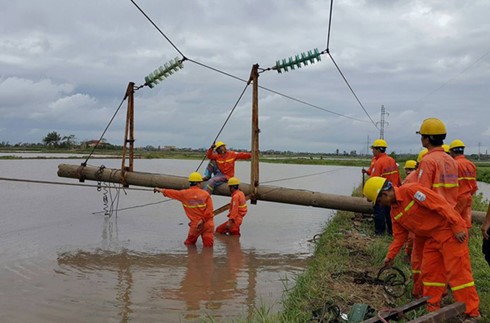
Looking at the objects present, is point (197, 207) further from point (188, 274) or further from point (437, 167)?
point (437, 167)

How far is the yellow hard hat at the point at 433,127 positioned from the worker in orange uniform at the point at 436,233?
0.71m

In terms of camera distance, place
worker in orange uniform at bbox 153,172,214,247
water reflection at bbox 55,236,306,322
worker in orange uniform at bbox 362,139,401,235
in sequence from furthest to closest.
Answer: worker in orange uniform at bbox 153,172,214,247 → worker in orange uniform at bbox 362,139,401,235 → water reflection at bbox 55,236,306,322

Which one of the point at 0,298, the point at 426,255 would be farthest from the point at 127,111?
the point at 426,255

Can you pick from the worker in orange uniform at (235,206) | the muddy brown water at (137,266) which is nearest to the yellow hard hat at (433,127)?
the muddy brown water at (137,266)

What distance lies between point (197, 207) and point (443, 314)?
6.12 meters

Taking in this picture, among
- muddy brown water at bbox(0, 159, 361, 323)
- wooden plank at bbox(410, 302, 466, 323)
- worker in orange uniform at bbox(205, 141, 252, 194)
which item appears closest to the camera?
wooden plank at bbox(410, 302, 466, 323)

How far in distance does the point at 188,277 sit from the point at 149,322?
2054 millimetres

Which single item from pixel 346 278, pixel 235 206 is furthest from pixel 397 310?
pixel 235 206

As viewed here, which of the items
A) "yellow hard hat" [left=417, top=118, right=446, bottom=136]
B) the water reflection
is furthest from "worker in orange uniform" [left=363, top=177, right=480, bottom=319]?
the water reflection

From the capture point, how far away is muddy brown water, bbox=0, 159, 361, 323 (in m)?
5.96

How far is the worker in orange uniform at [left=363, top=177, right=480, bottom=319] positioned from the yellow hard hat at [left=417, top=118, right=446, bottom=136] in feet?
2.33

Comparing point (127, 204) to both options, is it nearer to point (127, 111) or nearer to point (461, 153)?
point (127, 111)

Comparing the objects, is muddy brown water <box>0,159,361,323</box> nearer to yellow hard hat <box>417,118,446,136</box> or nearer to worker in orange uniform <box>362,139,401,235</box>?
worker in orange uniform <box>362,139,401,235</box>

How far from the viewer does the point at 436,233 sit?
4.65 meters
